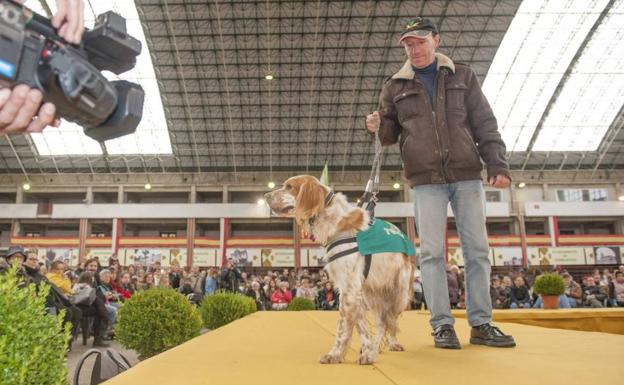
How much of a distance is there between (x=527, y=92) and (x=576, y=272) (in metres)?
12.7

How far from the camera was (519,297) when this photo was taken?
13.8 meters

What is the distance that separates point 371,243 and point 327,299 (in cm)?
1263

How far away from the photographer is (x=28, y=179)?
115ft

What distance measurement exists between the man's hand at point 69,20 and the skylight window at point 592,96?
32.0 m

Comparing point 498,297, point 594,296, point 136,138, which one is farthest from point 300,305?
point 136,138

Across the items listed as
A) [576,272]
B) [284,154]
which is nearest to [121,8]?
[284,154]

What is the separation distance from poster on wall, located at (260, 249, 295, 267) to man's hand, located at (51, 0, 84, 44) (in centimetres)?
3135

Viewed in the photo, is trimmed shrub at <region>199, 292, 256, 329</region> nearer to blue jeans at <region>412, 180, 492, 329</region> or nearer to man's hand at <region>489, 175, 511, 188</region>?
blue jeans at <region>412, 180, 492, 329</region>

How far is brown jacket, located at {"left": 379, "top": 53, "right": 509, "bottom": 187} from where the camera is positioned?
9.87 ft

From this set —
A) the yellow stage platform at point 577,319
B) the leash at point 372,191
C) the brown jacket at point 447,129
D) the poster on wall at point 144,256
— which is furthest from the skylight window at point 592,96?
the leash at point 372,191

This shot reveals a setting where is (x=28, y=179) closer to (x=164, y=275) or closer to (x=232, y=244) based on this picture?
(x=232, y=244)

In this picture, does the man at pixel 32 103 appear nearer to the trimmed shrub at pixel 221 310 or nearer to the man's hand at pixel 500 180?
the man's hand at pixel 500 180

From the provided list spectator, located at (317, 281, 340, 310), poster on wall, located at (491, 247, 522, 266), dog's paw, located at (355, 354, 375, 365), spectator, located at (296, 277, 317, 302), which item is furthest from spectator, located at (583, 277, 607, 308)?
poster on wall, located at (491, 247, 522, 266)

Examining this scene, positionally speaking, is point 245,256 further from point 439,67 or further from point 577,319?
point 439,67
